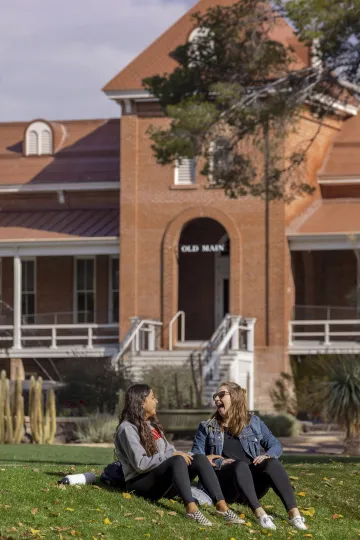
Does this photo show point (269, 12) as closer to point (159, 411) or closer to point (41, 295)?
point (159, 411)

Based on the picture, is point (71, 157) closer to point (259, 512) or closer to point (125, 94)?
point (125, 94)

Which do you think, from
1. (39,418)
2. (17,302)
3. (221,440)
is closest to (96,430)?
(39,418)

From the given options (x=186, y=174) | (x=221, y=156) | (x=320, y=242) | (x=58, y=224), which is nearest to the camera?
(x=221, y=156)

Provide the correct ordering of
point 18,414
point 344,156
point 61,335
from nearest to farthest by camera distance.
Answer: point 18,414, point 61,335, point 344,156

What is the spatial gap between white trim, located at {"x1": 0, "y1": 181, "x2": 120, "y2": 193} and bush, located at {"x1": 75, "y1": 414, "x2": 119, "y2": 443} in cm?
1214

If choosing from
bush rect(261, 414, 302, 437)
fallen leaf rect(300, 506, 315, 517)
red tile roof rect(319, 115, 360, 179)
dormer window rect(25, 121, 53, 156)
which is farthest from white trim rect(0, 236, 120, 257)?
fallen leaf rect(300, 506, 315, 517)

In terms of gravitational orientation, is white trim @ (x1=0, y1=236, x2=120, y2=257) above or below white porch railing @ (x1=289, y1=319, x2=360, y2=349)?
above

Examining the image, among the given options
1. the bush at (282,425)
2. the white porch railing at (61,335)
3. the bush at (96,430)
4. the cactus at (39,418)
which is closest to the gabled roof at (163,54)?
the white porch railing at (61,335)

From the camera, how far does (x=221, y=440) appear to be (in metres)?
12.1

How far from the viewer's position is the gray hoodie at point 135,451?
1161 centimetres

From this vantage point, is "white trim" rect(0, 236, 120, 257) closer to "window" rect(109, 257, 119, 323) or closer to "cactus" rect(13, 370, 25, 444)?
"window" rect(109, 257, 119, 323)

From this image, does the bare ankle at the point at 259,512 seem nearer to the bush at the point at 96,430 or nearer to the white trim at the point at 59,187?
the bush at the point at 96,430

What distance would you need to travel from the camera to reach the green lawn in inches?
427

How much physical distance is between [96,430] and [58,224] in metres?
12.9
